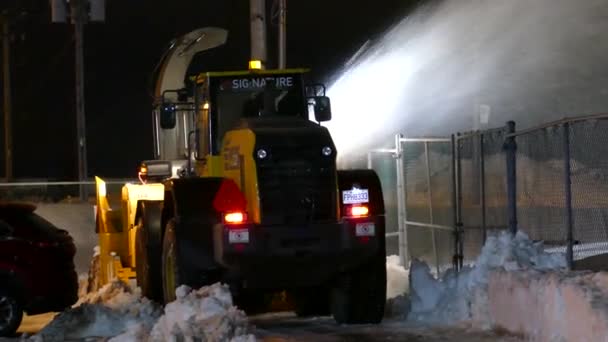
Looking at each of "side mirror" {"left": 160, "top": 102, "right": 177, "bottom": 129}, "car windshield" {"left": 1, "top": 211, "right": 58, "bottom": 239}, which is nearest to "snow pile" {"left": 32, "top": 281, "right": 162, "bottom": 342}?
"car windshield" {"left": 1, "top": 211, "right": 58, "bottom": 239}

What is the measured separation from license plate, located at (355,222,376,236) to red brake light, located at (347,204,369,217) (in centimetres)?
13

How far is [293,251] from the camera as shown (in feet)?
35.6

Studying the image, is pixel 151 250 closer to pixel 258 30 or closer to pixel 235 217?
pixel 235 217

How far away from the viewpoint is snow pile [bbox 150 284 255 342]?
9.27 metres

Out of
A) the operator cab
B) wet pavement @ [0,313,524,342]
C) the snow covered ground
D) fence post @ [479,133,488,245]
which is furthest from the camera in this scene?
fence post @ [479,133,488,245]

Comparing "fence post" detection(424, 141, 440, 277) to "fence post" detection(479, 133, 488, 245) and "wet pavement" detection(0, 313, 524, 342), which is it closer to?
"fence post" detection(479, 133, 488, 245)

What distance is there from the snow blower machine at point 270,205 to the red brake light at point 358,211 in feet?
0.05

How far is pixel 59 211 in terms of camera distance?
1072 inches

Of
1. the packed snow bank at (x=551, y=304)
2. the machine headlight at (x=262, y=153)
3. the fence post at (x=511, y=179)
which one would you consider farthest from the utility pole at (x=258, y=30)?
the packed snow bank at (x=551, y=304)

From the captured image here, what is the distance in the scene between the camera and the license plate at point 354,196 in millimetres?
11250

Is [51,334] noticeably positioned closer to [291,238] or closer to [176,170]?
[291,238]

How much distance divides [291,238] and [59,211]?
17501mm

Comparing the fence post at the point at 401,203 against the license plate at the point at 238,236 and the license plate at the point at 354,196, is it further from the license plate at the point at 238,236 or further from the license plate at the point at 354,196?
the license plate at the point at 238,236

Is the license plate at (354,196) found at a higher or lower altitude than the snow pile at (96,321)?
higher
